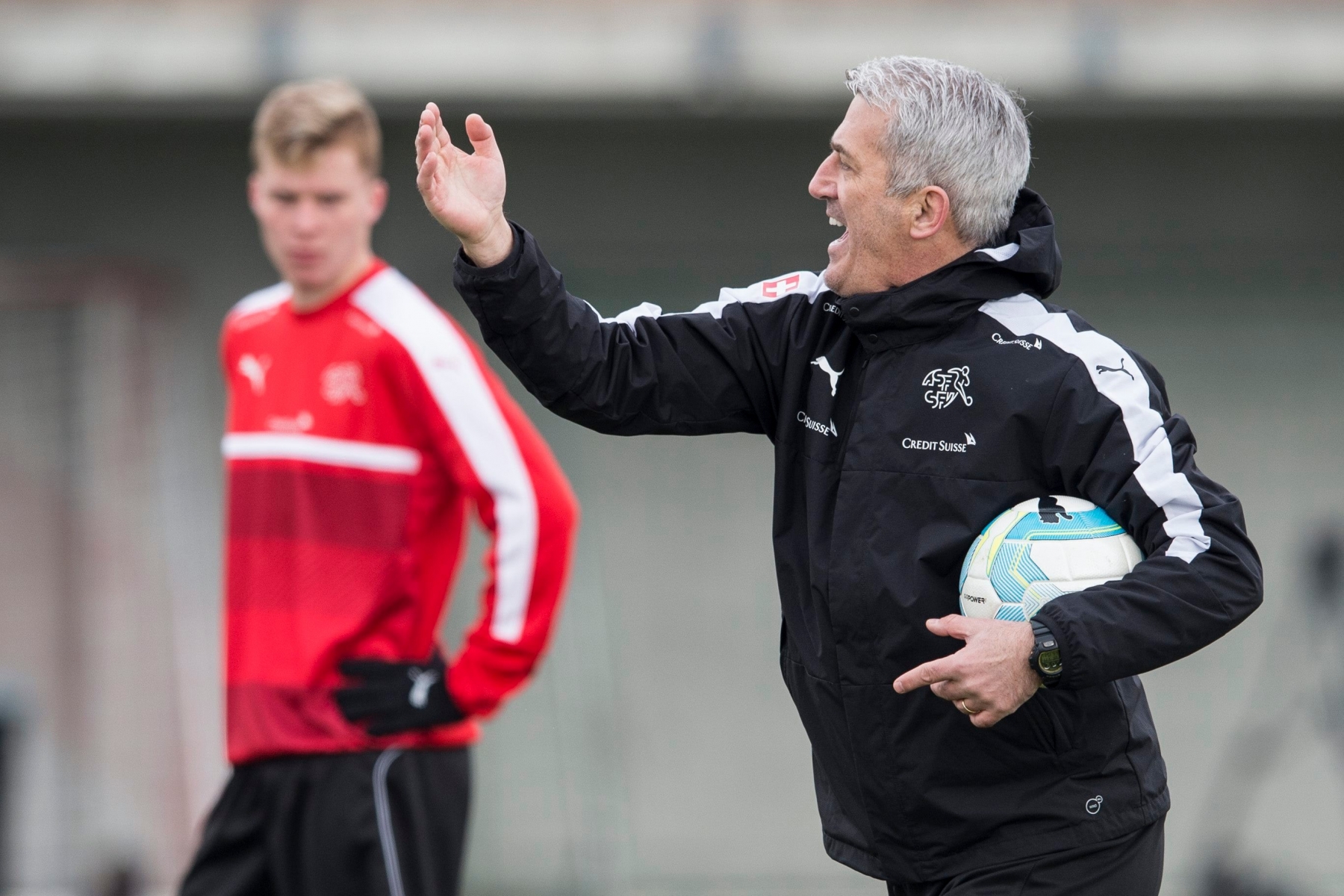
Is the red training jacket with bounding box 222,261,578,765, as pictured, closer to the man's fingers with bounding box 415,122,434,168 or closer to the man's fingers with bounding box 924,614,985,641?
the man's fingers with bounding box 415,122,434,168

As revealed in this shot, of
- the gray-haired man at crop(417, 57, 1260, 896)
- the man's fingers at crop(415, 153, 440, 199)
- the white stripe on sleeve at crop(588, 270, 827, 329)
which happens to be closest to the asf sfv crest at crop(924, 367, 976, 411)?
the gray-haired man at crop(417, 57, 1260, 896)

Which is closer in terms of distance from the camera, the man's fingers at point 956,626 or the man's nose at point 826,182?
the man's fingers at point 956,626

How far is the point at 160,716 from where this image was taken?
21.8 ft

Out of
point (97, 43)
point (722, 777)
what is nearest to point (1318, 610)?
point (722, 777)

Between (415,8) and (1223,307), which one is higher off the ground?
(415,8)

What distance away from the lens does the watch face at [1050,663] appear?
2.56 metres

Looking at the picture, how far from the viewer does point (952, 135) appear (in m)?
2.86

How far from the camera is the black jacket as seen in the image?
2684 millimetres

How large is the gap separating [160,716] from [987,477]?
4726 mm

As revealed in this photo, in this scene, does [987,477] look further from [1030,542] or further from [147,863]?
[147,863]

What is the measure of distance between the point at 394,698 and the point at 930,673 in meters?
1.69

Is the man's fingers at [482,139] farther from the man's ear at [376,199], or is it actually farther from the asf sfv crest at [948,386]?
the man's ear at [376,199]

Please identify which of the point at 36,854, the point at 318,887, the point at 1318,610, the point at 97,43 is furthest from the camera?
the point at 1318,610

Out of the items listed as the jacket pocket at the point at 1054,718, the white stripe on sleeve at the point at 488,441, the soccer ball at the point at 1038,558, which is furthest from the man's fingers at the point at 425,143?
the jacket pocket at the point at 1054,718
